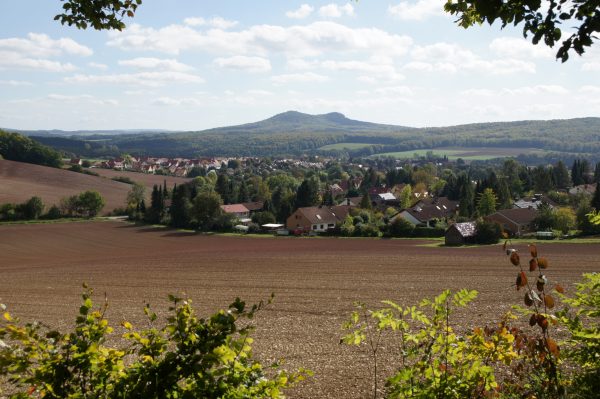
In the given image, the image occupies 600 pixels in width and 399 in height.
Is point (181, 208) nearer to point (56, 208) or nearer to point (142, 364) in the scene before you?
point (56, 208)

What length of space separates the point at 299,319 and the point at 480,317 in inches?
274

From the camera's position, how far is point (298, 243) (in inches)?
2104

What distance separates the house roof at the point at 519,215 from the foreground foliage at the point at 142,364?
58674 millimetres

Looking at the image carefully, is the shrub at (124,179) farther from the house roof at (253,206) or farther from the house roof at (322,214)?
the house roof at (322,214)

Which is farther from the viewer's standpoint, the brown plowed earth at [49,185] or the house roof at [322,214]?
the brown plowed earth at [49,185]

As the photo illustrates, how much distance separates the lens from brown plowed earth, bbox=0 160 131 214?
84.2 meters

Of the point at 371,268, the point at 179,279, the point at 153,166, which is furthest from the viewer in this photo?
the point at 153,166

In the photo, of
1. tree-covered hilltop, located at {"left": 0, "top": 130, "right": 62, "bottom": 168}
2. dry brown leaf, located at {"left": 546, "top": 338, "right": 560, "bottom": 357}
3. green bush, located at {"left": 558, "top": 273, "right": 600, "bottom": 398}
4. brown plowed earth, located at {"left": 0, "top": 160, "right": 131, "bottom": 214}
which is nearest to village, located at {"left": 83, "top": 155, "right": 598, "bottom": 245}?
brown plowed earth, located at {"left": 0, "top": 160, "right": 131, "bottom": 214}

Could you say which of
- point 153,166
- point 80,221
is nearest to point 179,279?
point 80,221

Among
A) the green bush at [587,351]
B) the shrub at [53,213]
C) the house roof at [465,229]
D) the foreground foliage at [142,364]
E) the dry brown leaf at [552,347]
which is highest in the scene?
the dry brown leaf at [552,347]

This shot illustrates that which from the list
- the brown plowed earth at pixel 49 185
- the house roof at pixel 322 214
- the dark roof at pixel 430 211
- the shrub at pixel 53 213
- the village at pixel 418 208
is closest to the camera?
the village at pixel 418 208

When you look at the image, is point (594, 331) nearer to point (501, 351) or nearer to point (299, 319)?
point (501, 351)

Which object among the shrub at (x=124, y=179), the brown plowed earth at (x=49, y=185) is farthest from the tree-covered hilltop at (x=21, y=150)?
the shrub at (x=124, y=179)

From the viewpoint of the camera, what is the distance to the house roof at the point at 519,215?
2285 inches
